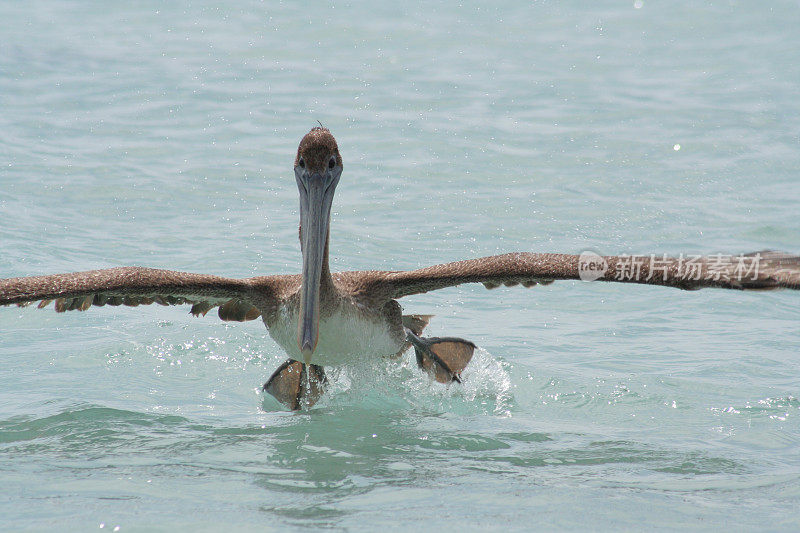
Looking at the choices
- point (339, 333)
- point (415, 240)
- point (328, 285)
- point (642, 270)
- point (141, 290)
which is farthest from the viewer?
point (415, 240)

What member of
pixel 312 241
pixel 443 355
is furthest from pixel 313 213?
pixel 443 355

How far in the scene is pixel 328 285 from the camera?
24.8ft

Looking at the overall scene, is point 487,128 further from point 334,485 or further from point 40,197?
point 334,485

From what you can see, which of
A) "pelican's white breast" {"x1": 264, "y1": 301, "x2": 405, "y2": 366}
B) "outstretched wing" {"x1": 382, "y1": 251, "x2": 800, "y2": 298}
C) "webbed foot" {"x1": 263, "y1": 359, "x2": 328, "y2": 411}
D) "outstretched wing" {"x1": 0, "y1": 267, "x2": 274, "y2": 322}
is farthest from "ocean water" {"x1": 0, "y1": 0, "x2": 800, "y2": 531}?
"outstretched wing" {"x1": 382, "y1": 251, "x2": 800, "y2": 298}

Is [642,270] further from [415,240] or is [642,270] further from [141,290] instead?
[415,240]

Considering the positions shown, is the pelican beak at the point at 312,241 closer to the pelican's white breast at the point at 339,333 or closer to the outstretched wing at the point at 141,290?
the pelican's white breast at the point at 339,333

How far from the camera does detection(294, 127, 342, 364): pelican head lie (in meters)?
6.83

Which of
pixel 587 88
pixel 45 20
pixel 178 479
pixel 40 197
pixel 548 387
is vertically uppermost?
pixel 45 20

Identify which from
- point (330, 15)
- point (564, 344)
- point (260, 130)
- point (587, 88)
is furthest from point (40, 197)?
point (330, 15)

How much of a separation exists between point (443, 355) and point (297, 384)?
4.57 feet

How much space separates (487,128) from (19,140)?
25.4 feet

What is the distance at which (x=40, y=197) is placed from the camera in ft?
45.3

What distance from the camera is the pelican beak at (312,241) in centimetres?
682

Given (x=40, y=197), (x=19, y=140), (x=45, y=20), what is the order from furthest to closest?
1. (x=45, y=20)
2. (x=19, y=140)
3. (x=40, y=197)
